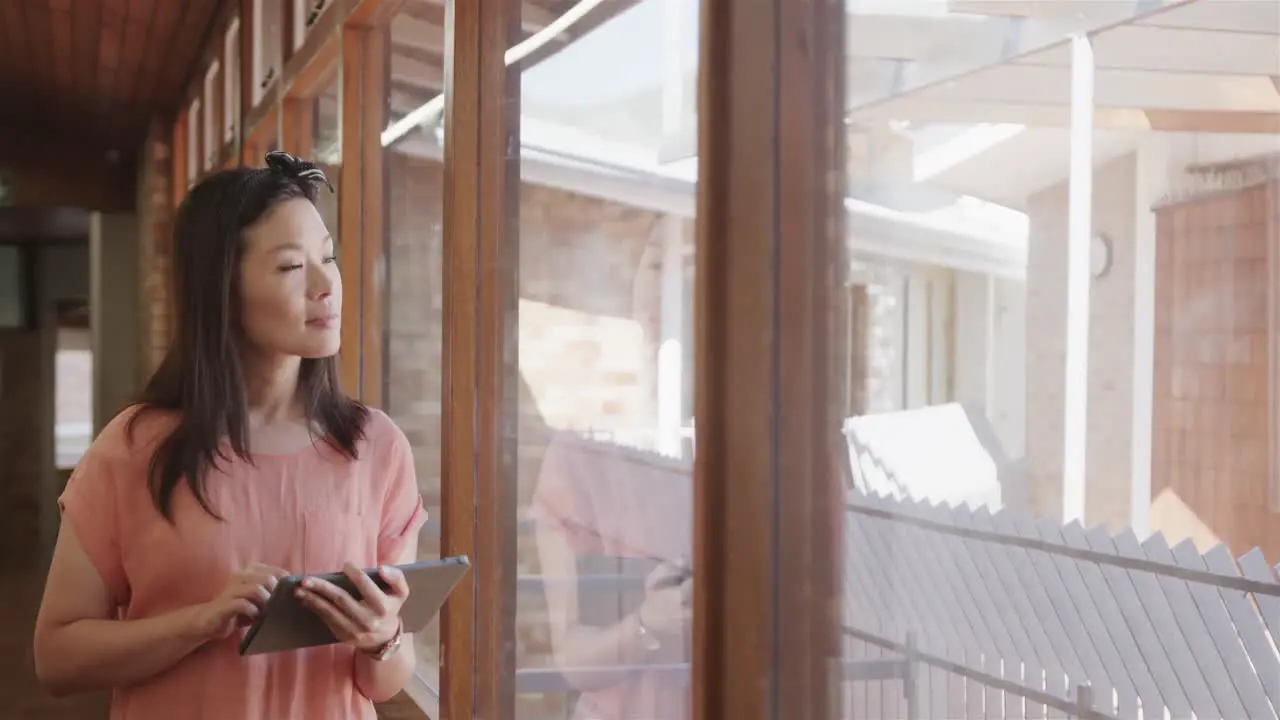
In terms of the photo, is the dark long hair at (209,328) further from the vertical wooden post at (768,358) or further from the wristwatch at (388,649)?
the vertical wooden post at (768,358)

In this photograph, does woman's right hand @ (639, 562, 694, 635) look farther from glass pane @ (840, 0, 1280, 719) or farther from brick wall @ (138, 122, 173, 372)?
brick wall @ (138, 122, 173, 372)

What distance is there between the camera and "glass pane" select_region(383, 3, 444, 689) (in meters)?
2.62

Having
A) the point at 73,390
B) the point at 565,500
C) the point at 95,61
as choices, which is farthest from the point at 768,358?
the point at 73,390

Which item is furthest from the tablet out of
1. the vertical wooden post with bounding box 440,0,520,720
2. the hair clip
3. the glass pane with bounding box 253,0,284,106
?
the glass pane with bounding box 253,0,284,106

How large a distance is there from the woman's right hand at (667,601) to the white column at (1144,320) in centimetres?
60

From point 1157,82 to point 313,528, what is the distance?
105cm

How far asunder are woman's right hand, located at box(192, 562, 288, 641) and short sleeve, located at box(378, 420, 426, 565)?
25 centimetres

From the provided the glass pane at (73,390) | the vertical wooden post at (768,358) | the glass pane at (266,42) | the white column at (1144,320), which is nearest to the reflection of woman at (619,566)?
the vertical wooden post at (768,358)

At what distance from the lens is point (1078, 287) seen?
89 cm

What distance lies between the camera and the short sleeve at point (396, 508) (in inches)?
62.6

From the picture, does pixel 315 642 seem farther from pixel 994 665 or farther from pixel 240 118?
pixel 240 118

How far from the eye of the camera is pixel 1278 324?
2.37 ft

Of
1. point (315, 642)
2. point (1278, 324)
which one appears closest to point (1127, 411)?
point (1278, 324)

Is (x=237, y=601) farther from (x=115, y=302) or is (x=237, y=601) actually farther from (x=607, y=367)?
(x=115, y=302)
